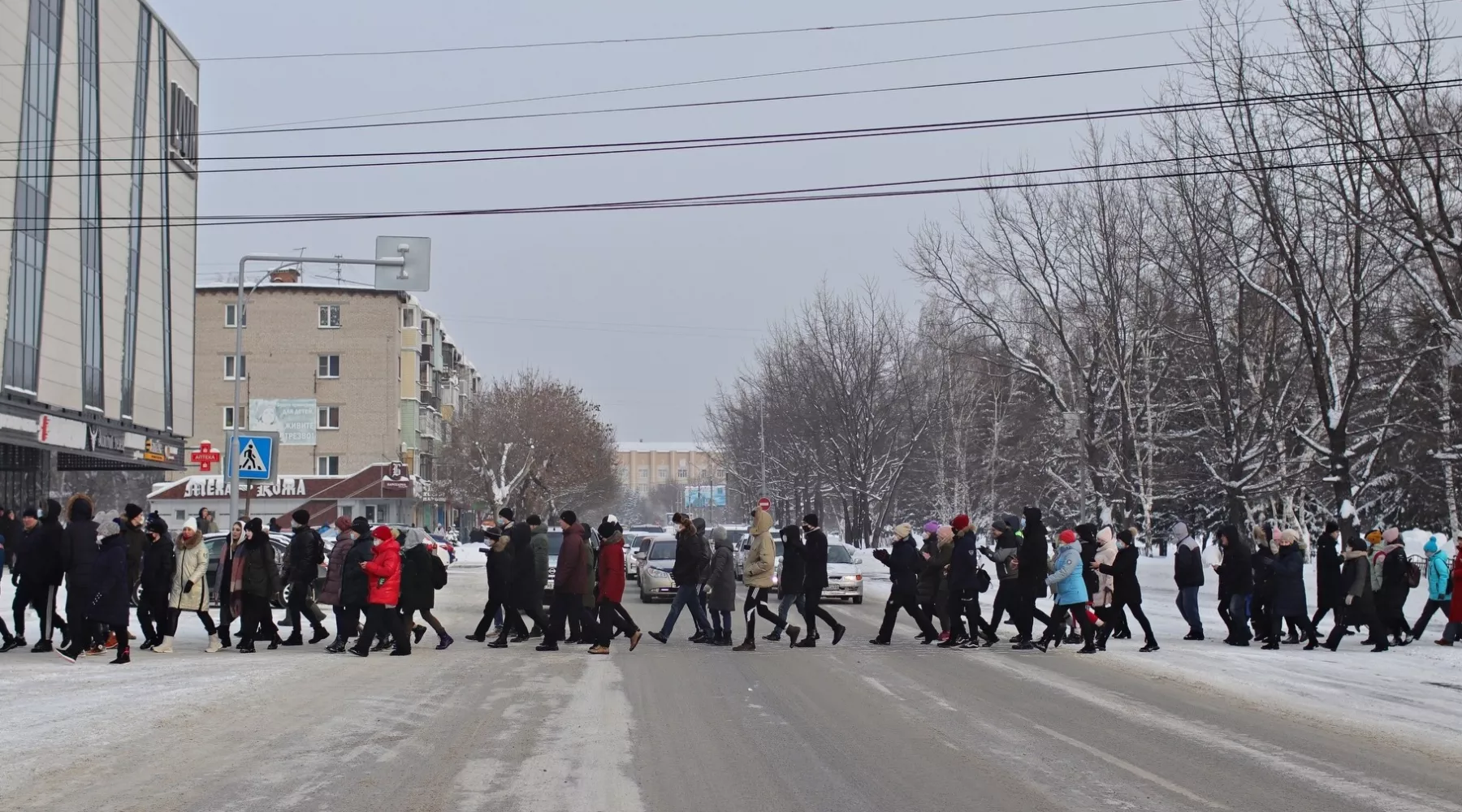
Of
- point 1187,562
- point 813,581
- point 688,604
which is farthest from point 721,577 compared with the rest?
point 1187,562

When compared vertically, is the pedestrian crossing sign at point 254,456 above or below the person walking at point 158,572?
above

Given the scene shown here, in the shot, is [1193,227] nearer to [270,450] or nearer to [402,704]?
[270,450]

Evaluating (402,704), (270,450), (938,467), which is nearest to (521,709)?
(402,704)

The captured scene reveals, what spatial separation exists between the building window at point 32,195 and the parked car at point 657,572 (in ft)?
66.1

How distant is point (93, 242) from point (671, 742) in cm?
4157

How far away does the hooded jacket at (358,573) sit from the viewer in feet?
57.7

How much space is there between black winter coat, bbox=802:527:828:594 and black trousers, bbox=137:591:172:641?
26.6ft

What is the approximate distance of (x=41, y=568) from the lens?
17.0 metres

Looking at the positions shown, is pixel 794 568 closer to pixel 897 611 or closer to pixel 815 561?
pixel 815 561

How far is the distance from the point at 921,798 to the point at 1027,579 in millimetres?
11022

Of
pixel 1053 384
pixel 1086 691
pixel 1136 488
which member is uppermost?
pixel 1053 384

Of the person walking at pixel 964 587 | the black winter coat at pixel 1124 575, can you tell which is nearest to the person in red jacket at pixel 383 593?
the person walking at pixel 964 587

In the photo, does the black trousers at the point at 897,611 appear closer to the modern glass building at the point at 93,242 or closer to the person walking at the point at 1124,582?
the person walking at the point at 1124,582

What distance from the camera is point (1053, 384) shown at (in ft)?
152
